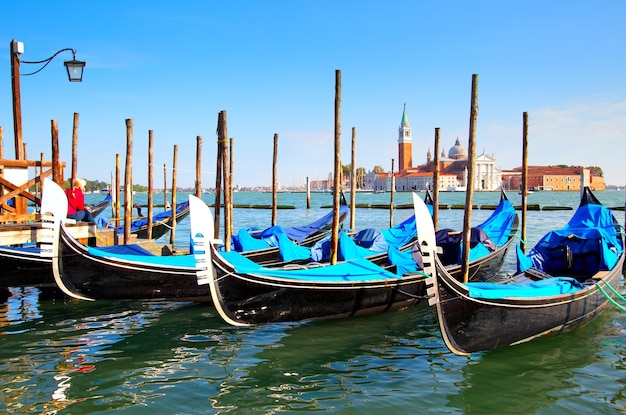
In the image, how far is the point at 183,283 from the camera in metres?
6.21

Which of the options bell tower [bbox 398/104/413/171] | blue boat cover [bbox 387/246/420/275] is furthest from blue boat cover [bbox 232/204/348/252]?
bell tower [bbox 398/104/413/171]

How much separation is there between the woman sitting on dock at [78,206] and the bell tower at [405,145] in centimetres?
8789

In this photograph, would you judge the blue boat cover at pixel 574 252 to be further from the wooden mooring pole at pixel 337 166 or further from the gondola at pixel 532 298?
the wooden mooring pole at pixel 337 166

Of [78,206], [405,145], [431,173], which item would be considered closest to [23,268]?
[78,206]

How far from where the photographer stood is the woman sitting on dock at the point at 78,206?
22.8ft

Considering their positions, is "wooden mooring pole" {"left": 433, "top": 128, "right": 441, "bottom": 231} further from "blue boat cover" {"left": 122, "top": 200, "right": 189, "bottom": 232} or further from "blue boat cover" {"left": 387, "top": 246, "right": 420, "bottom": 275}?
"blue boat cover" {"left": 122, "top": 200, "right": 189, "bottom": 232}

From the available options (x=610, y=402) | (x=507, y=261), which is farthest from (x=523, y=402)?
(x=507, y=261)

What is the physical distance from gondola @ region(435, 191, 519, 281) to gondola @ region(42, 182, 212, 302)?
3.03 meters

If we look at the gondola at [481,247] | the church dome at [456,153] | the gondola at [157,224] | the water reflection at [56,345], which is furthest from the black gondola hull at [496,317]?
the church dome at [456,153]

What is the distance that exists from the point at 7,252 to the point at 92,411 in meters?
3.10

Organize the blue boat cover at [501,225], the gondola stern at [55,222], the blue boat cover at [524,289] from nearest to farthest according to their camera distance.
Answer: the blue boat cover at [524,289] < the gondola stern at [55,222] < the blue boat cover at [501,225]

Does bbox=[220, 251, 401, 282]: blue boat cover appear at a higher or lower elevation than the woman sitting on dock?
lower

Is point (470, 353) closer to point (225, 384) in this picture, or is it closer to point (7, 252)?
point (225, 384)

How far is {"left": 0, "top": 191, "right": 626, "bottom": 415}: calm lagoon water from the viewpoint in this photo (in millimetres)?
3529
